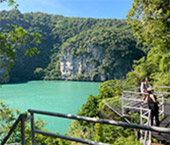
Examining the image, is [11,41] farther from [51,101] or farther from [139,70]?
[51,101]

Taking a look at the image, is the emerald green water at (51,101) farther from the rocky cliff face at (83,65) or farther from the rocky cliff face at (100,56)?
the rocky cliff face at (100,56)

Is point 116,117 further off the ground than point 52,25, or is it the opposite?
point 52,25

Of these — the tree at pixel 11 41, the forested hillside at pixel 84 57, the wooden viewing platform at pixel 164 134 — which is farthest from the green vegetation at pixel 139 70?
the forested hillside at pixel 84 57

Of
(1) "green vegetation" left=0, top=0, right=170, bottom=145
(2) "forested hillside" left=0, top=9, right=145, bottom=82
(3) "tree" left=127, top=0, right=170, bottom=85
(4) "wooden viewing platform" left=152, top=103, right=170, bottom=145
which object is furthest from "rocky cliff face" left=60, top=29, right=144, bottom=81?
(4) "wooden viewing platform" left=152, top=103, right=170, bottom=145

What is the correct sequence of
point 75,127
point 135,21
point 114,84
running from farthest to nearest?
point 114,84 → point 75,127 → point 135,21

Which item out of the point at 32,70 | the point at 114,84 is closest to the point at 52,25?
the point at 32,70

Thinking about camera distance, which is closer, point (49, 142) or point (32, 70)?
point (49, 142)

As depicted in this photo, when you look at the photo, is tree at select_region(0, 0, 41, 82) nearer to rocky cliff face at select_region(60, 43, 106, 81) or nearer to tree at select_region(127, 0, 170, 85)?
tree at select_region(127, 0, 170, 85)

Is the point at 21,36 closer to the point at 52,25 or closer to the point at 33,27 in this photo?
the point at 33,27

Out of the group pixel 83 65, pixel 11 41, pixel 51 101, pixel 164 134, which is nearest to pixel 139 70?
pixel 164 134

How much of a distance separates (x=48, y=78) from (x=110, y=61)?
31598mm

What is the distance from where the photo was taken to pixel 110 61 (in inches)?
3179

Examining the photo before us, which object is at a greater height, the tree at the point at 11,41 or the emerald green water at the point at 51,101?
the tree at the point at 11,41

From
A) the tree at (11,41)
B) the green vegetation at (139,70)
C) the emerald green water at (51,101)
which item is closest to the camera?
the tree at (11,41)
